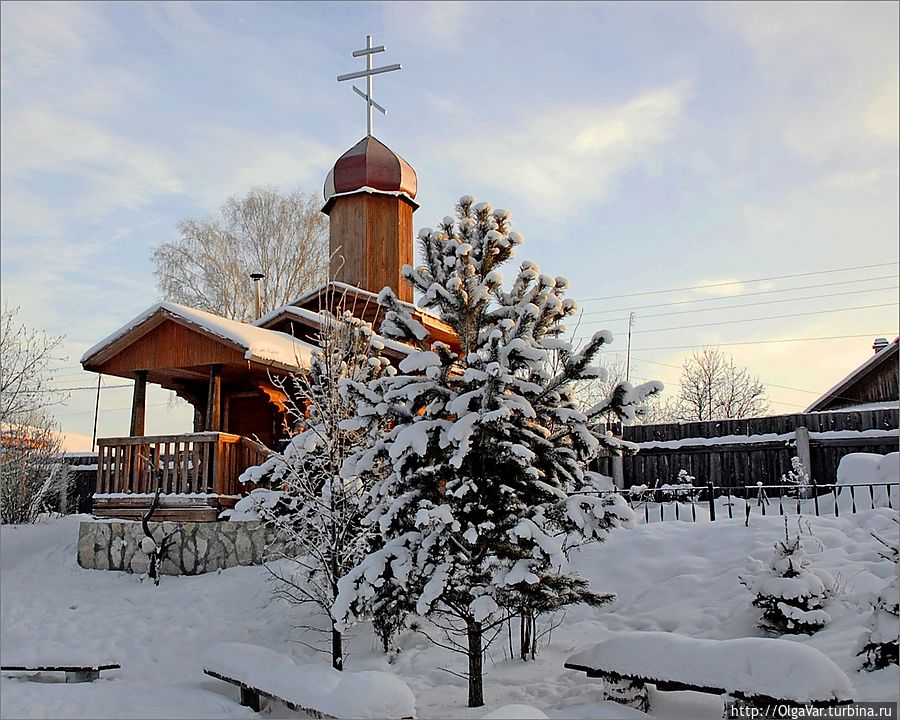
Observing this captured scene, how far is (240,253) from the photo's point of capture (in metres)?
24.4

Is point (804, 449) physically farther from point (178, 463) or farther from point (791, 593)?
point (178, 463)

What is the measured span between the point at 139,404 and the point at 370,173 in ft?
25.3

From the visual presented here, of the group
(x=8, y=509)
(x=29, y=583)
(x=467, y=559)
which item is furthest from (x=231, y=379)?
(x=467, y=559)

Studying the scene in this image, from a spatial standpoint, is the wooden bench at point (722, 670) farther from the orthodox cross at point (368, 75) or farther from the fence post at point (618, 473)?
the orthodox cross at point (368, 75)

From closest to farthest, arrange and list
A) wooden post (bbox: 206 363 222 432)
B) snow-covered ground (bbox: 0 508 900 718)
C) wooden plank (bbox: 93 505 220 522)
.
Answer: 1. snow-covered ground (bbox: 0 508 900 718)
2. wooden plank (bbox: 93 505 220 522)
3. wooden post (bbox: 206 363 222 432)

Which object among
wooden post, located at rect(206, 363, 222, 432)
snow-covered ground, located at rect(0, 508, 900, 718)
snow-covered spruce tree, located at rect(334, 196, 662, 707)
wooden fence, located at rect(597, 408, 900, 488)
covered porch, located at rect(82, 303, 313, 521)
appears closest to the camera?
snow-covered spruce tree, located at rect(334, 196, 662, 707)

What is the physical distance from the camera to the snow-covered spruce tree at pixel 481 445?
6.34 m

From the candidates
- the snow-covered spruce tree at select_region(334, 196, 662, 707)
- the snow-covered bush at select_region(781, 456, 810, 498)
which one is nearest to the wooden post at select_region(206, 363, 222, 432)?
the snow-covered spruce tree at select_region(334, 196, 662, 707)

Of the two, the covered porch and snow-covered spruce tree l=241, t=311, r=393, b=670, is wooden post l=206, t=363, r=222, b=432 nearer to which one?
the covered porch

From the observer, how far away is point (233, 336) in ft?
39.2

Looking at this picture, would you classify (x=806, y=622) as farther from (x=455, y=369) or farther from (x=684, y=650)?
(x=455, y=369)

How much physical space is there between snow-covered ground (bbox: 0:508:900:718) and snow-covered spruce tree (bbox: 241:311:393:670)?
879 millimetres

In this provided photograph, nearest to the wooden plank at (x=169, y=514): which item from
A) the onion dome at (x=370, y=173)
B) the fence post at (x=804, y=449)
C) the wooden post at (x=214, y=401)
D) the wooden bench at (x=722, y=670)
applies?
the wooden post at (x=214, y=401)

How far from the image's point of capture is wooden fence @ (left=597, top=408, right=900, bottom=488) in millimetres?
14383
